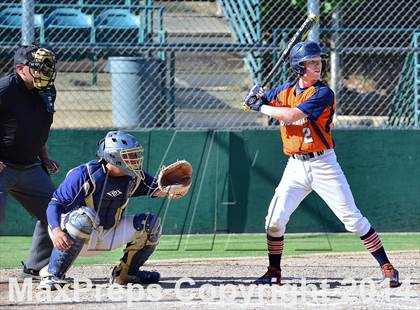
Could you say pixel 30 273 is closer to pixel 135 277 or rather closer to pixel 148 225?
pixel 135 277

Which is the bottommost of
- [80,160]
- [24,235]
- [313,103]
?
[24,235]

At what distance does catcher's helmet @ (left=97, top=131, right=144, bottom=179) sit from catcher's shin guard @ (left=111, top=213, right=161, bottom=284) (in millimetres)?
405

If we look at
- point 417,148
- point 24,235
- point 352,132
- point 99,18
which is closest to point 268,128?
point 352,132

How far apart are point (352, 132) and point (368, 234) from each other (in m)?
3.40

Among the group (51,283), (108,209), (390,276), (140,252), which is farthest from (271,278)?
(51,283)

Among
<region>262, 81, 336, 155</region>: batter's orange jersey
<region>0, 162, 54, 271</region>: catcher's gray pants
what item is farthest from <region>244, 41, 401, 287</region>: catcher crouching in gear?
<region>0, 162, 54, 271</region>: catcher's gray pants

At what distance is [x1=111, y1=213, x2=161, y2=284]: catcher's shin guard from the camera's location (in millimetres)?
6535

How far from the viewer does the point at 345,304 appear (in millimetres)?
5871

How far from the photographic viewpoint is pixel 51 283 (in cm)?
636

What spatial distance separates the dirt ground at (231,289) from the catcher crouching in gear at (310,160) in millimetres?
A: 310

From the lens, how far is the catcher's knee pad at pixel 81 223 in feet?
20.3

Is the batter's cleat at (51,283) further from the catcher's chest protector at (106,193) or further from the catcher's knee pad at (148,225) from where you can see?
the catcher's knee pad at (148,225)

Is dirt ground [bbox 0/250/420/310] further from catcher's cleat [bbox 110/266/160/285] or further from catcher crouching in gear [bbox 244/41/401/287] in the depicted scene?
catcher crouching in gear [bbox 244/41/401/287]

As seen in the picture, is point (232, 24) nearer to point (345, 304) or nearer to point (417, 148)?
point (417, 148)
